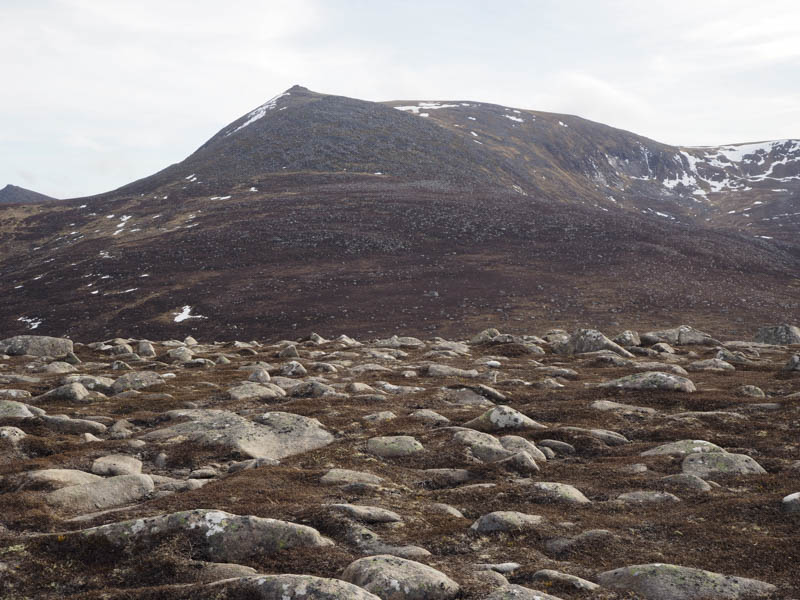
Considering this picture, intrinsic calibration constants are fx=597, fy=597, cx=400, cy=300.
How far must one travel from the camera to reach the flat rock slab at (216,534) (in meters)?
7.24

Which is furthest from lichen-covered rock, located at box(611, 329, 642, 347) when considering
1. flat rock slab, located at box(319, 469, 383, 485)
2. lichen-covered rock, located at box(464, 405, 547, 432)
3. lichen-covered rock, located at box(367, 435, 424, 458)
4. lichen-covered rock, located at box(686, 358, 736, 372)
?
flat rock slab, located at box(319, 469, 383, 485)

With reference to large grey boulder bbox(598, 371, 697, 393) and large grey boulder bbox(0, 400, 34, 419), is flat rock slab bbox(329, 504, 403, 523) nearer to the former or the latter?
large grey boulder bbox(0, 400, 34, 419)

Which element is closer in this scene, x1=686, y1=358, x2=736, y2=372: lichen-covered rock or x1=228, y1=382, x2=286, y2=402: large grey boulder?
x1=228, y1=382, x2=286, y2=402: large grey boulder

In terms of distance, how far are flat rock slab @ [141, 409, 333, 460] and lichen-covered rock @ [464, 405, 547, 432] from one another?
3757 millimetres

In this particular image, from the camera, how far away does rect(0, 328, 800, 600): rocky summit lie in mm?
6551

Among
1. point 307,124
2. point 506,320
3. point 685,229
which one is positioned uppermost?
point 307,124

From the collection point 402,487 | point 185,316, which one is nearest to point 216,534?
point 402,487

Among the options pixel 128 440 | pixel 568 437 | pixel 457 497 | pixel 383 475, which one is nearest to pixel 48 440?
pixel 128 440

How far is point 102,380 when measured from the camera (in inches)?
824

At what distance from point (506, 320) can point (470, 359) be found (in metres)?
26.1

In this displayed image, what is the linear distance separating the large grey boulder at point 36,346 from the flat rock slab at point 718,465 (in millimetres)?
29440

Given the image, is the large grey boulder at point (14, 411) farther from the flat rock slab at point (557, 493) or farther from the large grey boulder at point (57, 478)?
the flat rock slab at point (557, 493)

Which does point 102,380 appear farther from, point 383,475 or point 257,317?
point 257,317

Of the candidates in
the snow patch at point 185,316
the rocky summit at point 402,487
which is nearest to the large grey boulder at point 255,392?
the rocky summit at point 402,487
